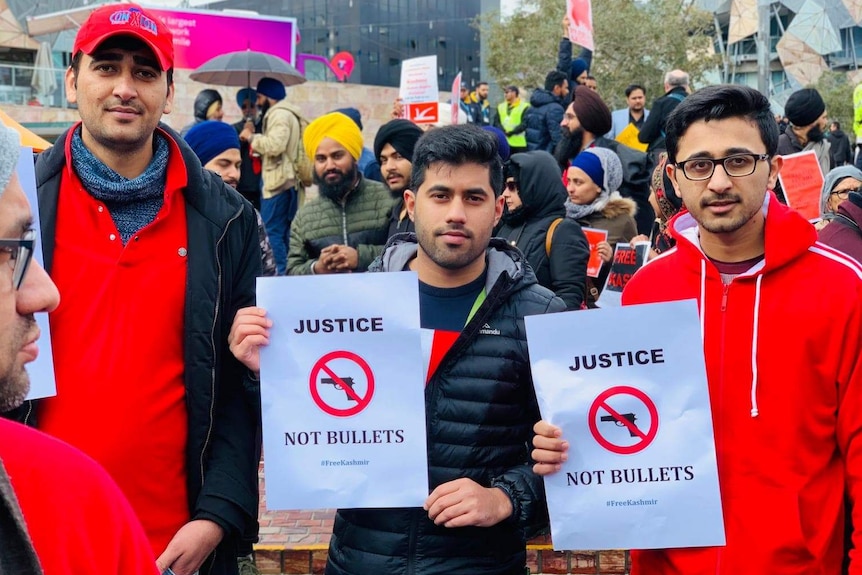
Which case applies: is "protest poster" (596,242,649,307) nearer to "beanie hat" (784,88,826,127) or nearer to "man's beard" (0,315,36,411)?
"beanie hat" (784,88,826,127)

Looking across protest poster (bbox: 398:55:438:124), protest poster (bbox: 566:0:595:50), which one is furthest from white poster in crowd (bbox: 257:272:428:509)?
protest poster (bbox: 398:55:438:124)

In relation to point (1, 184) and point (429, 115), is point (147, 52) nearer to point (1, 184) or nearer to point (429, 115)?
point (1, 184)

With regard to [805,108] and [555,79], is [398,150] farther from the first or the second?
[555,79]

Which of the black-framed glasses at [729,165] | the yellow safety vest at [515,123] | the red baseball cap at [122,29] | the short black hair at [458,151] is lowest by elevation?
the black-framed glasses at [729,165]

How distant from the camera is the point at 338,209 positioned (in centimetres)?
622

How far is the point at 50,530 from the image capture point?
1397mm

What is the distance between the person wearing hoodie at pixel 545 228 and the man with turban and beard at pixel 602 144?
250 centimetres

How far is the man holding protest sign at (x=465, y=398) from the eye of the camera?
2771 mm

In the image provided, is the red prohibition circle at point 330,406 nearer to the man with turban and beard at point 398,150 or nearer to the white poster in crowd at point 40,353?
the white poster in crowd at point 40,353

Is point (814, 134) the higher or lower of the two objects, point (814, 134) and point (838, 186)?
the higher

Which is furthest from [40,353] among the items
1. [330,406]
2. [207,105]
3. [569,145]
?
[207,105]

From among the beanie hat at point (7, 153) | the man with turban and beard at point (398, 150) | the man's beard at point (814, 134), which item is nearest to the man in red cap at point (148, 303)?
the beanie hat at point (7, 153)

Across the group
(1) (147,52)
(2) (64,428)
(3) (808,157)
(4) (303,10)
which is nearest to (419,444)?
(2) (64,428)

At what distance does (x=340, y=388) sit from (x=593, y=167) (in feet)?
12.5
